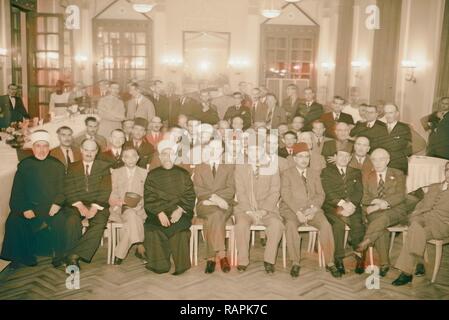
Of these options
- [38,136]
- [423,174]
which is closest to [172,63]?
[38,136]

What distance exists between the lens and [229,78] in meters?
14.6

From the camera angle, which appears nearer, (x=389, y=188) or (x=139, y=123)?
(x=389, y=188)

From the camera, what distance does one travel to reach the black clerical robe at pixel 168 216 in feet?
15.7

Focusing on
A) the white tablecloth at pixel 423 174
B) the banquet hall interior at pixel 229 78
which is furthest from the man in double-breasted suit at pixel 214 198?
the white tablecloth at pixel 423 174

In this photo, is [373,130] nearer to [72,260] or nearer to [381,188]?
[381,188]

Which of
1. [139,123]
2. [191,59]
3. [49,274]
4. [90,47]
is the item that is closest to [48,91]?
[90,47]

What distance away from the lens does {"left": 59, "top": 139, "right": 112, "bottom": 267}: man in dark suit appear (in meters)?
4.78

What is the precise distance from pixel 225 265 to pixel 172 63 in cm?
1049

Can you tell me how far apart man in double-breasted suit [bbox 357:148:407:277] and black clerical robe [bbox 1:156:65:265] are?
3168 millimetres

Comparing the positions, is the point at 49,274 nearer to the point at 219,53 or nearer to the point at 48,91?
the point at 48,91

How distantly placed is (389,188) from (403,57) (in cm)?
525
